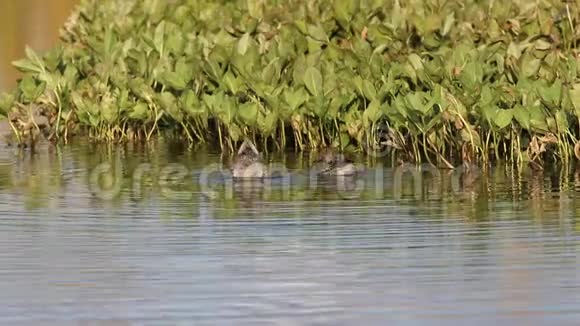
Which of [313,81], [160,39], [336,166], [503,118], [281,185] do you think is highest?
[160,39]

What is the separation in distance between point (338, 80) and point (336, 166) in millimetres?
1348

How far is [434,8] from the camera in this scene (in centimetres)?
1258

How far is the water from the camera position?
20.3ft

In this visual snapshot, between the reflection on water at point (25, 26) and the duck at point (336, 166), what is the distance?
568cm

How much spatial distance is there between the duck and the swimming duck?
16.4 inches

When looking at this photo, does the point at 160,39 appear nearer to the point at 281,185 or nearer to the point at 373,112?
the point at 373,112

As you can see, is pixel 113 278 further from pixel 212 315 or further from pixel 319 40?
pixel 319 40

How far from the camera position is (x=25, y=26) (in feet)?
64.2

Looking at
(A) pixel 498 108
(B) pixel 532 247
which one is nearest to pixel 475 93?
(A) pixel 498 108

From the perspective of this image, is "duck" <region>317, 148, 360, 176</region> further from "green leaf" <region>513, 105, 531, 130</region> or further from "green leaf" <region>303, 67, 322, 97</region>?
"green leaf" <region>513, 105, 531, 130</region>

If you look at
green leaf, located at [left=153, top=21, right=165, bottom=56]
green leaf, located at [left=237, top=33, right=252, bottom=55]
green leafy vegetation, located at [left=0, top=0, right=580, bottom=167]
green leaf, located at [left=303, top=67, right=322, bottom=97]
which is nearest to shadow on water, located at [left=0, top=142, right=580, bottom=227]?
green leafy vegetation, located at [left=0, top=0, right=580, bottom=167]

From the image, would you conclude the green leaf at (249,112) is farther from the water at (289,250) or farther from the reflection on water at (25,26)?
the reflection on water at (25,26)

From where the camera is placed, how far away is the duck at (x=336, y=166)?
9.88m

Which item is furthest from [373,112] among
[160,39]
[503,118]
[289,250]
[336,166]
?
[289,250]
